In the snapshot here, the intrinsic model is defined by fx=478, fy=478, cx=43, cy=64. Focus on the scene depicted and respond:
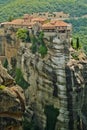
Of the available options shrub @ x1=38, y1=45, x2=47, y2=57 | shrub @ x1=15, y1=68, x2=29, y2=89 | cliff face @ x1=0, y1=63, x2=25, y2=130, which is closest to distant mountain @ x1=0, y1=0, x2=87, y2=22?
shrub @ x1=15, y1=68, x2=29, y2=89

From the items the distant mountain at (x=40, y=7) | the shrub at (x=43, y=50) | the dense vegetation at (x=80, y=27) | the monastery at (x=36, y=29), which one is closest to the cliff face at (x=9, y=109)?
the monastery at (x=36, y=29)

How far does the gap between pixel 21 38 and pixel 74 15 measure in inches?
3748

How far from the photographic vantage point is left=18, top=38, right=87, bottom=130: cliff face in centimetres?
7131

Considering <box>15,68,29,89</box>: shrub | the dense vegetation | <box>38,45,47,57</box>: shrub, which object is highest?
<box>38,45,47,57</box>: shrub

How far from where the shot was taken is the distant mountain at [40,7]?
15250cm

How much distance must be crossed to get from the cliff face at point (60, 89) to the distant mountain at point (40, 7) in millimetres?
72290

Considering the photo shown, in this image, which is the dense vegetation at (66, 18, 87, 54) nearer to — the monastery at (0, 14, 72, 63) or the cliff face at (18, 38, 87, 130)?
the monastery at (0, 14, 72, 63)

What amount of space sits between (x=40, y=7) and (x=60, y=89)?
93382 millimetres

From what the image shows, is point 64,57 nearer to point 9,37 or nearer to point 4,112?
point 9,37

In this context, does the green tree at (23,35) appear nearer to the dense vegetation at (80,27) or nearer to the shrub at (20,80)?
the shrub at (20,80)

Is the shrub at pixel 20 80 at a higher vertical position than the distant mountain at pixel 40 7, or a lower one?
higher

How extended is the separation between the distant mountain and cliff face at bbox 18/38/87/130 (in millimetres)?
72290

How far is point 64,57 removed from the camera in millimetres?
70875

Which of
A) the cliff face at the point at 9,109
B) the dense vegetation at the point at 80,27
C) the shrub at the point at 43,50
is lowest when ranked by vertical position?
the dense vegetation at the point at 80,27
